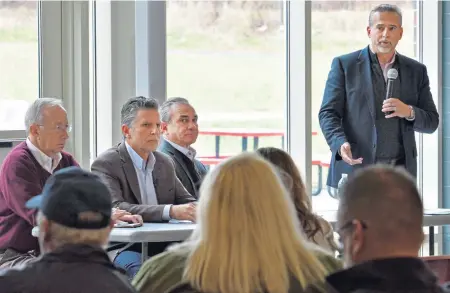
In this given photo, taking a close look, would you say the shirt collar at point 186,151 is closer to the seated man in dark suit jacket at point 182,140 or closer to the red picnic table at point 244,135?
the seated man in dark suit jacket at point 182,140

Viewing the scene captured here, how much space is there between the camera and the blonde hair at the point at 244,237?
89.5 inches

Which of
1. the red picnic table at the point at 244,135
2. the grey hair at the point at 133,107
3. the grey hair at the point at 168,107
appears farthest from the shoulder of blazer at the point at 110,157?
the red picnic table at the point at 244,135

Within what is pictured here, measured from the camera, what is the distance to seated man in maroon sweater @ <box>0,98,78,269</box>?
4.35m

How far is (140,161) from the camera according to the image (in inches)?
192

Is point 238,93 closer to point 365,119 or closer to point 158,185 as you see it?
point 365,119

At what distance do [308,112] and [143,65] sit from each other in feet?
4.27

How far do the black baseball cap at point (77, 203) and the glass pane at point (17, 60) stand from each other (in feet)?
11.2

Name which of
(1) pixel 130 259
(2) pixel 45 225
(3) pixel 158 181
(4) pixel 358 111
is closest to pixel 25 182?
(1) pixel 130 259

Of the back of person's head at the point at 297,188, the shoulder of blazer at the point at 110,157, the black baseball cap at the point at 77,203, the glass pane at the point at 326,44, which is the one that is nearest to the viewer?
the black baseball cap at the point at 77,203

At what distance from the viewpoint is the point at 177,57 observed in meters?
6.10

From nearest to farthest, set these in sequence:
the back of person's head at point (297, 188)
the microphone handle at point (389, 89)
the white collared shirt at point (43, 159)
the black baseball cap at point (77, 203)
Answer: the black baseball cap at point (77, 203), the back of person's head at point (297, 188), the white collared shirt at point (43, 159), the microphone handle at point (389, 89)

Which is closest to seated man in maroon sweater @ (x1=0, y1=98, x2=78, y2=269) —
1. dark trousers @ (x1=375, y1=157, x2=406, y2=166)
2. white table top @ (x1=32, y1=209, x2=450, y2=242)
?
white table top @ (x1=32, y1=209, x2=450, y2=242)

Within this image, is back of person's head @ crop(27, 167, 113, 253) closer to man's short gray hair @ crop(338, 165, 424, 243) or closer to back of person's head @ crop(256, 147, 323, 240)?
man's short gray hair @ crop(338, 165, 424, 243)

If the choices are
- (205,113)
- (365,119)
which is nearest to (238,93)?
(205,113)
